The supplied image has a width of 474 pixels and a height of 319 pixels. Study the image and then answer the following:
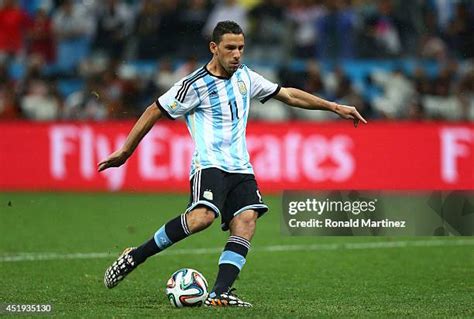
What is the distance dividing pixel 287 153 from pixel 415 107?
246 cm

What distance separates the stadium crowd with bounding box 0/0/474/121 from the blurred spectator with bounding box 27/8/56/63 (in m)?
0.02

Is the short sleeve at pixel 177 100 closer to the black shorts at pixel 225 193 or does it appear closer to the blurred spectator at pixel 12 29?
the black shorts at pixel 225 193

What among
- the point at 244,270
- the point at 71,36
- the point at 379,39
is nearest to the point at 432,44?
the point at 379,39

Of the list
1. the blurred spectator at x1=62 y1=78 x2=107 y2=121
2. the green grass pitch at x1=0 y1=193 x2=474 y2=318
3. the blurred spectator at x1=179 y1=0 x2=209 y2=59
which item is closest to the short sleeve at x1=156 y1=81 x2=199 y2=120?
the green grass pitch at x1=0 y1=193 x2=474 y2=318

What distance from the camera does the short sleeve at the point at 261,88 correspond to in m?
8.10

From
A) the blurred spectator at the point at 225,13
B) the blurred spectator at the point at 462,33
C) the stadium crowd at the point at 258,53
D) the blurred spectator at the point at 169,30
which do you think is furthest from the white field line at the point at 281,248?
the blurred spectator at the point at 169,30

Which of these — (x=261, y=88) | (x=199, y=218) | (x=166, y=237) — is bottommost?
(x=166, y=237)

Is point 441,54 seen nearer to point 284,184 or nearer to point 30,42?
point 284,184

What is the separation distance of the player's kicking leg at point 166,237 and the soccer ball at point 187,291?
0.26 metres

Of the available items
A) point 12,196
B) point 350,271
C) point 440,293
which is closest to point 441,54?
point 12,196

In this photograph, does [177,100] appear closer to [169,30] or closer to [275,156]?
[275,156]

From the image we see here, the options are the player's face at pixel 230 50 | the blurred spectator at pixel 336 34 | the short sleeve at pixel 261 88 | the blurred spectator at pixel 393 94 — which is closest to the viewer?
the player's face at pixel 230 50

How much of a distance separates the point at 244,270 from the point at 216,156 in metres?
2.59

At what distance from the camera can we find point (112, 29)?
21297 millimetres
